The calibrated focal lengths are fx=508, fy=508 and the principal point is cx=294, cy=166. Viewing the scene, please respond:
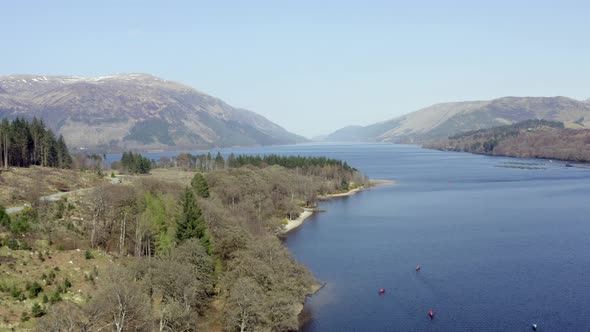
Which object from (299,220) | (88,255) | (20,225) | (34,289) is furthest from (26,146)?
(34,289)

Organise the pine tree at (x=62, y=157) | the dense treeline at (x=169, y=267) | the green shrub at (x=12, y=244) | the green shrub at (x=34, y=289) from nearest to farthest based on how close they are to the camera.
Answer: the dense treeline at (x=169, y=267)
the green shrub at (x=34, y=289)
the green shrub at (x=12, y=244)
the pine tree at (x=62, y=157)

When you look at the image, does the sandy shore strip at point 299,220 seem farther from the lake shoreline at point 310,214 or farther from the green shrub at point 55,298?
the green shrub at point 55,298

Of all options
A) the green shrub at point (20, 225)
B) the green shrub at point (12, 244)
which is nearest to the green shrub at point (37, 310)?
the green shrub at point (12, 244)

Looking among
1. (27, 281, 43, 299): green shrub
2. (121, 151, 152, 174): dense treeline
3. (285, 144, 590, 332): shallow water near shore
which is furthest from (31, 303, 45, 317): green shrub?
(121, 151, 152, 174): dense treeline

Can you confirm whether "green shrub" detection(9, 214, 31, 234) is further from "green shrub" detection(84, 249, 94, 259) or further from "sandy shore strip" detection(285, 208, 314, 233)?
"sandy shore strip" detection(285, 208, 314, 233)

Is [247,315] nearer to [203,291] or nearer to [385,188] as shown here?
[203,291]

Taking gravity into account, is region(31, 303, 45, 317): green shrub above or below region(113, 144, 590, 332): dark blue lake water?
above

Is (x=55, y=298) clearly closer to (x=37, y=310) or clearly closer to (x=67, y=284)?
(x=37, y=310)
